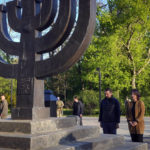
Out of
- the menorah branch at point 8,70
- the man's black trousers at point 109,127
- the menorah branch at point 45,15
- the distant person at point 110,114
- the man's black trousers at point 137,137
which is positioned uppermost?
the menorah branch at point 45,15

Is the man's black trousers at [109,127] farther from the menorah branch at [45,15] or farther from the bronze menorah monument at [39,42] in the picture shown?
the menorah branch at [45,15]

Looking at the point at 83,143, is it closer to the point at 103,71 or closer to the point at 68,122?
the point at 68,122

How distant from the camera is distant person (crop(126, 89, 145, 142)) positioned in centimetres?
595

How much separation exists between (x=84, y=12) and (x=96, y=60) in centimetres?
2051

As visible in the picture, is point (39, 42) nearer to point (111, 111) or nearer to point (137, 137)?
point (111, 111)

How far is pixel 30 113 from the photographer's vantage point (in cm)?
570

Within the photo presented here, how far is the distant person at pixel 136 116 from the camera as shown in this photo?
595 centimetres

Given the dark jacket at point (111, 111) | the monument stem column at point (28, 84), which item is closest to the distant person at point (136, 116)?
the dark jacket at point (111, 111)

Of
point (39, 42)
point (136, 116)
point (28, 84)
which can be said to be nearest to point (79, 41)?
point (39, 42)

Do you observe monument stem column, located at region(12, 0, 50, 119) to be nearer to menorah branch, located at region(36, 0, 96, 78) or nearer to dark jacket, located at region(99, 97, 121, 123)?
menorah branch, located at region(36, 0, 96, 78)

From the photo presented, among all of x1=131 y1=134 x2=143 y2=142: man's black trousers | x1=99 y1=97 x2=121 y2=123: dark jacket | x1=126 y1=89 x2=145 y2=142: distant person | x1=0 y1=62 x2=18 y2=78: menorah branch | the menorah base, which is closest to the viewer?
the menorah base

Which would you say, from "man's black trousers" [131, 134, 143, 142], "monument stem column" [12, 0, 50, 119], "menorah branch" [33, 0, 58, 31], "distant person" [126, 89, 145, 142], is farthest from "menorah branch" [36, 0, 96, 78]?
"man's black trousers" [131, 134, 143, 142]

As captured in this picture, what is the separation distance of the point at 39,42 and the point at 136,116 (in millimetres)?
2749

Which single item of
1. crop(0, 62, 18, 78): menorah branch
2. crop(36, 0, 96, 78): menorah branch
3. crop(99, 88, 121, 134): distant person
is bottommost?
crop(99, 88, 121, 134): distant person
